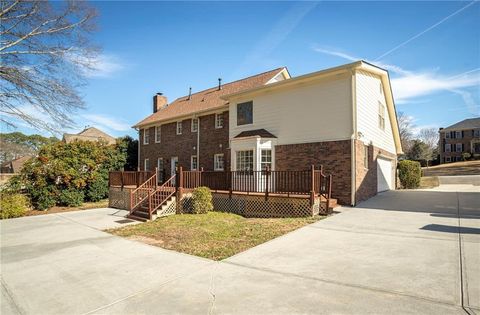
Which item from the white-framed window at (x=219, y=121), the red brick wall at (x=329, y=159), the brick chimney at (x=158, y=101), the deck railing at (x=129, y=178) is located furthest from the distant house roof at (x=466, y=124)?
the deck railing at (x=129, y=178)

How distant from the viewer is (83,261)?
6082 millimetres

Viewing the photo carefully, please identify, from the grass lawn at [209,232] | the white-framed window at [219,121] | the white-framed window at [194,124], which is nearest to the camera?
the grass lawn at [209,232]

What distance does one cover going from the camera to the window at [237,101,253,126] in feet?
50.2

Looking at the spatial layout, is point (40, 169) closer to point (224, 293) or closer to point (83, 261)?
point (83, 261)

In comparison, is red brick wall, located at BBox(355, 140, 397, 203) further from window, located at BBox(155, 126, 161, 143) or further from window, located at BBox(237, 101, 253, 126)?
window, located at BBox(155, 126, 161, 143)

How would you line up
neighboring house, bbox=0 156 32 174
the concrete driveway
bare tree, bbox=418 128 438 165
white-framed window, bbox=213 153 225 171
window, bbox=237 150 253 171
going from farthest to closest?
1. bare tree, bbox=418 128 438 165
2. neighboring house, bbox=0 156 32 174
3. white-framed window, bbox=213 153 225 171
4. window, bbox=237 150 253 171
5. the concrete driveway

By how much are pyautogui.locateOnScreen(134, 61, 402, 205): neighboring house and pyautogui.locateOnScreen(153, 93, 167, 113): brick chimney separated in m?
7.99

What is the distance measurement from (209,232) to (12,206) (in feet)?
38.1

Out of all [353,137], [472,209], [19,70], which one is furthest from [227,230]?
[19,70]

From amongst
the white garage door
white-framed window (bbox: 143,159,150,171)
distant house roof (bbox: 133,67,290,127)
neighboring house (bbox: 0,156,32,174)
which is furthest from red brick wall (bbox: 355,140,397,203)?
neighboring house (bbox: 0,156,32,174)

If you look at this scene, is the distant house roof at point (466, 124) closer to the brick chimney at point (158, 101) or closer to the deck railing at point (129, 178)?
the brick chimney at point (158, 101)

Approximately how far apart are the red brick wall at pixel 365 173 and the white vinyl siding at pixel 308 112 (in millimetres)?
1139

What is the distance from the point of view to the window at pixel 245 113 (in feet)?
50.2

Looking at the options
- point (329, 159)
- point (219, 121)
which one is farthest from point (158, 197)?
point (329, 159)
